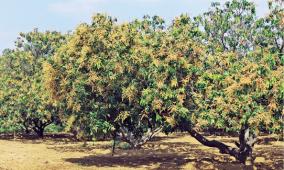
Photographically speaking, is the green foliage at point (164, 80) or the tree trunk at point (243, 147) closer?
the green foliage at point (164, 80)

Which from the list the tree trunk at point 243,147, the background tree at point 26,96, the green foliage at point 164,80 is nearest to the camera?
the green foliage at point 164,80

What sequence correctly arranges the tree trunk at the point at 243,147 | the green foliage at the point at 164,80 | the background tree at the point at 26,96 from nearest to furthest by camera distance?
the green foliage at the point at 164,80
the tree trunk at the point at 243,147
the background tree at the point at 26,96

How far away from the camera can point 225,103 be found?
21.8 meters

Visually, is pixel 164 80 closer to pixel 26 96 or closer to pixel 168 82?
pixel 168 82

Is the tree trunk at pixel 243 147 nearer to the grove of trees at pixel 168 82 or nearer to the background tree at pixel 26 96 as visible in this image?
the grove of trees at pixel 168 82

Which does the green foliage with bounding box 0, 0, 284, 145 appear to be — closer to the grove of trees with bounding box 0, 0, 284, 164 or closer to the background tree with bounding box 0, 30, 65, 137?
the grove of trees with bounding box 0, 0, 284, 164

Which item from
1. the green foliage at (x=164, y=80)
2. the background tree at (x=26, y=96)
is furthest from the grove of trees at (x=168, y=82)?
the background tree at (x=26, y=96)

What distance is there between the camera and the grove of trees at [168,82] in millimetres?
20797

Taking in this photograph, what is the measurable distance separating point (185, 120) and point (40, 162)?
11.4 m

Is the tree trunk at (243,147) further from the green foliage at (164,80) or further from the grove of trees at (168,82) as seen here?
the green foliage at (164,80)

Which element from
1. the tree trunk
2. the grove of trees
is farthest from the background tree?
the tree trunk

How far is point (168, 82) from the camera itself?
2358 cm

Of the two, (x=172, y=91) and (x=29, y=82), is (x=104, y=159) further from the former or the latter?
(x=29, y=82)

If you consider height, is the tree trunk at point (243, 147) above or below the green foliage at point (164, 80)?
below
